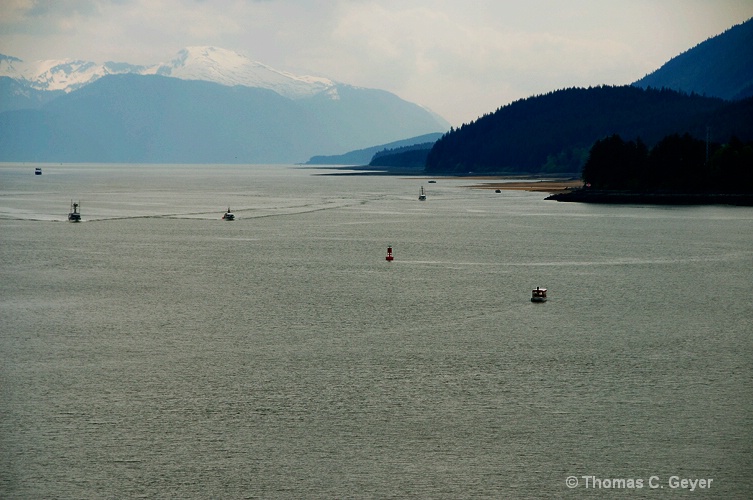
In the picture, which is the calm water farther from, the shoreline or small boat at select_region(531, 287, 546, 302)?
the shoreline

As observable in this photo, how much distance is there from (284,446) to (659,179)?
537ft

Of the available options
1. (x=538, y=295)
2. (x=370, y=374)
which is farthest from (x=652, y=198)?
(x=370, y=374)

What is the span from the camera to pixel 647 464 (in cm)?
2856

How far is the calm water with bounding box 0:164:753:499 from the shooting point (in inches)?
1099

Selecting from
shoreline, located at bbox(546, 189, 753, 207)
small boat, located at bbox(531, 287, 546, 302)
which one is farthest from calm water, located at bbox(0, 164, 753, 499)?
shoreline, located at bbox(546, 189, 753, 207)

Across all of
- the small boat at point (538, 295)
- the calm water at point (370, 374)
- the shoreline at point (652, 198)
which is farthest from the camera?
the shoreline at point (652, 198)

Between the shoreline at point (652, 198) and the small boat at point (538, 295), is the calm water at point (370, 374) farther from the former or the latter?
the shoreline at point (652, 198)

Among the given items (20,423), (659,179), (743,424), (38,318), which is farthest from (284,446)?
(659,179)

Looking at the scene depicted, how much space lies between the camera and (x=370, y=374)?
128 ft

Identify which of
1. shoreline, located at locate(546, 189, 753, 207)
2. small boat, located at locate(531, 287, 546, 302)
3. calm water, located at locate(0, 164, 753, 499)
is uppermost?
shoreline, located at locate(546, 189, 753, 207)

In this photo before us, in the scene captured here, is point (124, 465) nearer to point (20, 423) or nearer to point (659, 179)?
point (20, 423)

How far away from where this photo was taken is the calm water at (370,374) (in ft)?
91.6

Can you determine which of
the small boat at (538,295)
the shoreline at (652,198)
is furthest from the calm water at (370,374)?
the shoreline at (652,198)

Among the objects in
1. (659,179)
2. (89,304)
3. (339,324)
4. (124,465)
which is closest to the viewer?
(124,465)
